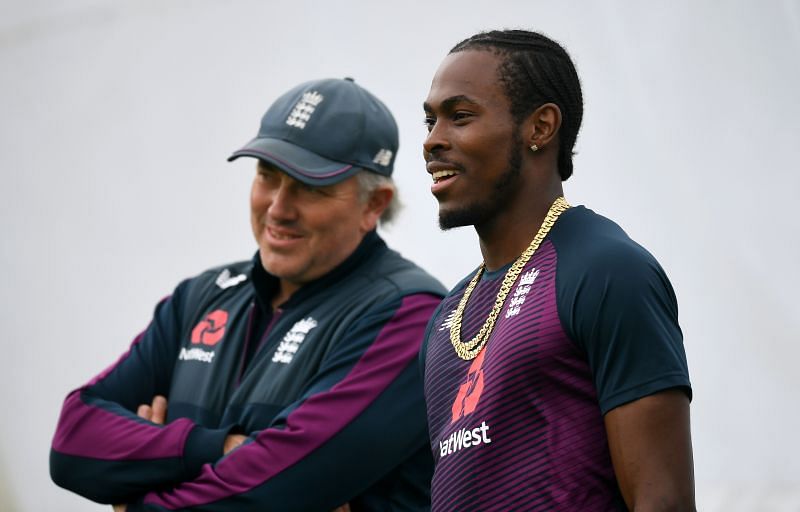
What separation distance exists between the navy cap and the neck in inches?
36.3

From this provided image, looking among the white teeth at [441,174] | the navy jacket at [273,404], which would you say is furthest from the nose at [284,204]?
the white teeth at [441,174]

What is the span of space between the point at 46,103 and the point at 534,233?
9.08ft

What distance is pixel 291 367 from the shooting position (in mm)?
2664

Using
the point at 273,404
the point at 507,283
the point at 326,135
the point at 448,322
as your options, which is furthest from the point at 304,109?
the point at 507,283

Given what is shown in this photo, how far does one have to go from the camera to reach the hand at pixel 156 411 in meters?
2.81

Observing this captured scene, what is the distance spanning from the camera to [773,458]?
3.10 metres

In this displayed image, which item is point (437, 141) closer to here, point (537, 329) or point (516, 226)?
point (516, 226)

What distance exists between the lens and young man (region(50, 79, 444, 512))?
8.21 ft

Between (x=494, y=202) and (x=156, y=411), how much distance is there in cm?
123

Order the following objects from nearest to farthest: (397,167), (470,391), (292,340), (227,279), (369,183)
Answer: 1. (470,391)
2. (292,340)
3. (369,183)
4. (227,279)
5. (397,167)

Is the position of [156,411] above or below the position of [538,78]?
below

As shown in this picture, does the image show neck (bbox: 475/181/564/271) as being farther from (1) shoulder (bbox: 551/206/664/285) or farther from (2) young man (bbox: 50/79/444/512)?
(2) young man (bbox: 50/79/444/512)

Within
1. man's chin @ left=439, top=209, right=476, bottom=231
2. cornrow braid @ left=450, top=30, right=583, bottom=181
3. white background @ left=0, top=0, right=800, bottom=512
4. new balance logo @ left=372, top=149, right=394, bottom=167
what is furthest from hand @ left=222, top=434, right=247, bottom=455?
white background @ left=0, top=0, right=800, bottom=512

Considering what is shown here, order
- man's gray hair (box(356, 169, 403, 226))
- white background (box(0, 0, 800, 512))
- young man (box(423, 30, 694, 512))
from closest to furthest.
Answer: young man (box(423, 30, 694, 512)) < man's gray hair (box(356, 169, 403, 226)) < white background (box(0, 0, 800, 512))
